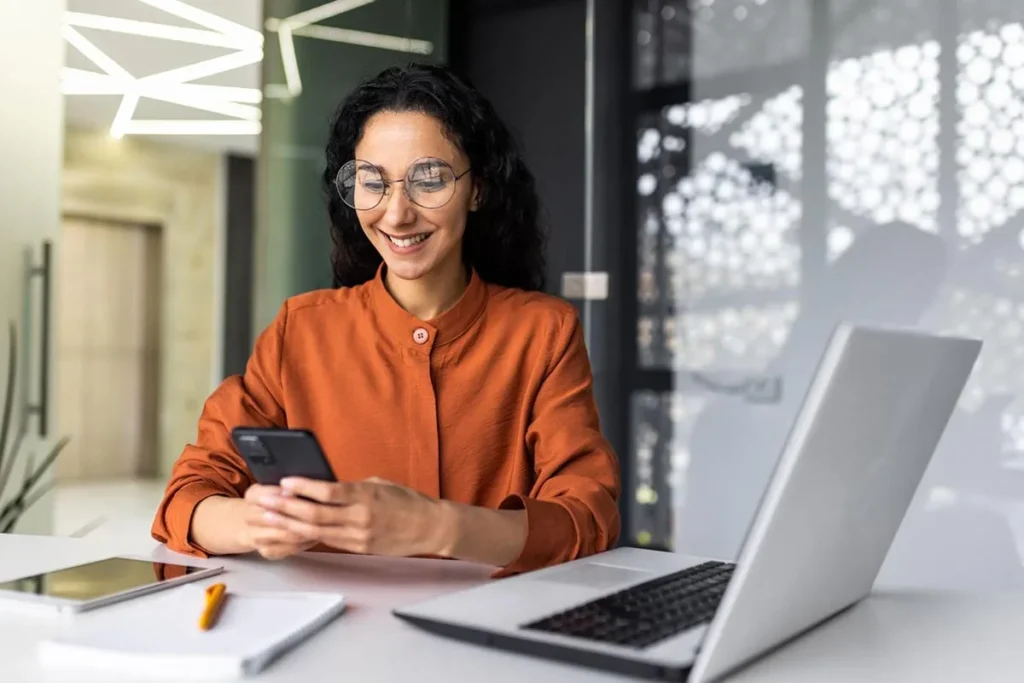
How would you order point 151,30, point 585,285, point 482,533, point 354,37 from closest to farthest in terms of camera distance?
point 482,533
point 585,285
point 354,37
point 151,30

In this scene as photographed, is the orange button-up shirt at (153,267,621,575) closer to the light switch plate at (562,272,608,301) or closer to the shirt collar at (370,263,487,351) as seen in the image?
the shirt collar at (370,263,487,351)

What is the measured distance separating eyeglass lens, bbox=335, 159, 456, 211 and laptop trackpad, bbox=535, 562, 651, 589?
57cm

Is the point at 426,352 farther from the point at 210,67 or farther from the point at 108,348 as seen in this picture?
→ the point at 108,348

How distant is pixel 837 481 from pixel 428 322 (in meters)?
0.84

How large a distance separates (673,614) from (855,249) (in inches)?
93.3

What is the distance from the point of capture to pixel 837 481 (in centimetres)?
69

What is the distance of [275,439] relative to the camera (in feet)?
2.79

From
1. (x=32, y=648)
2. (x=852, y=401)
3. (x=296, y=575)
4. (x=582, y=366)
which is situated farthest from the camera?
(x=582, y=366)

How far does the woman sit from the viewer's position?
136 cm

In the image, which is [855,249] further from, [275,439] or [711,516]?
[275,439]

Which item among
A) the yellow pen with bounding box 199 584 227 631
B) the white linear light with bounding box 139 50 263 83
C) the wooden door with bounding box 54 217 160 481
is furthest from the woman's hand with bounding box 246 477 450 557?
the wooden door with bounding box 54 217 160 481

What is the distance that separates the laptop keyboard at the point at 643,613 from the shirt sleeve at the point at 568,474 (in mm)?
190

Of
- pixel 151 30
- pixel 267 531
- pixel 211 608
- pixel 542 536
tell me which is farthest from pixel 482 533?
pixel 151 30

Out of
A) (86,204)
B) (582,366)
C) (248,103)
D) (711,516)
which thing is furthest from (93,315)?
(582,366)
